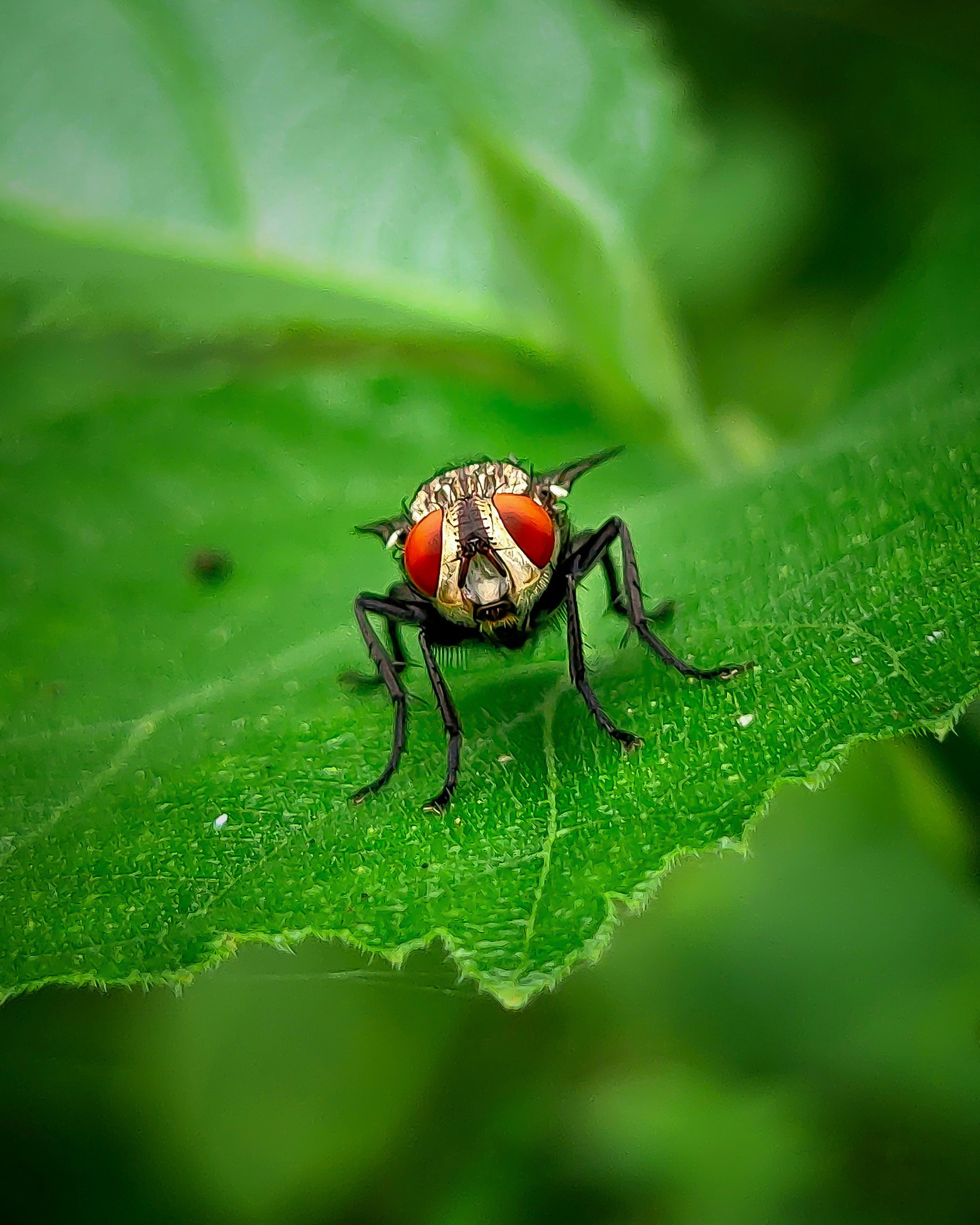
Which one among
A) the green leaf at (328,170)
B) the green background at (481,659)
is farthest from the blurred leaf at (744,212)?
the green leaf at (328,170)

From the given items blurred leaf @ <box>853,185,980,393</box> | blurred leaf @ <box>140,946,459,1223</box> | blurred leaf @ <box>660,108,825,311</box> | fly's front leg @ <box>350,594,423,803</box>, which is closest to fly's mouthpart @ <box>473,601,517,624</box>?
fly's front leg @ <box>350,594,423,803</box>

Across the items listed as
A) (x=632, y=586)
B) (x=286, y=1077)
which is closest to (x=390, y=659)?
(x=632, y=586)

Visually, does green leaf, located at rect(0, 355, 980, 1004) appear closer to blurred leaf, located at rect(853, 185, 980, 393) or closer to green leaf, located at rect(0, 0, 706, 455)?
blurred leaf, located at rect(853, 185, 980, 393)

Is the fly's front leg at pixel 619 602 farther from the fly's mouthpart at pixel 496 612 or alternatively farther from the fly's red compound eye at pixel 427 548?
the fly's red compound eye at pixel 427 548

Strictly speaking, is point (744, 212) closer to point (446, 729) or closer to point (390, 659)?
point (390, 659)

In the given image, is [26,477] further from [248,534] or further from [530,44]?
[530,44]

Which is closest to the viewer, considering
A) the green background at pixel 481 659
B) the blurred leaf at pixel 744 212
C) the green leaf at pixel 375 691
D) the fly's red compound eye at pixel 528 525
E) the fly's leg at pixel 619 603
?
the green leaf at pixel 375 691
